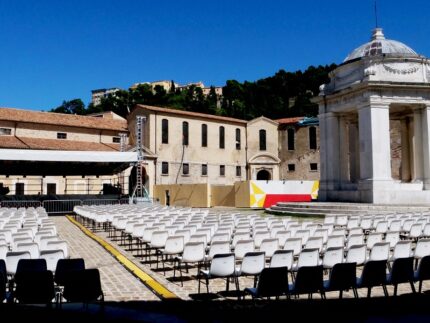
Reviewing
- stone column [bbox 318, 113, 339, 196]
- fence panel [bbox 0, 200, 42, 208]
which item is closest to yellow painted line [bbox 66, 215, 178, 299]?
stone column [bbox 318, 113, 339, 196]

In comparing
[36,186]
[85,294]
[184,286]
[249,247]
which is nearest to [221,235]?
[249,247]

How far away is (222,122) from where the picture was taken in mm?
51531

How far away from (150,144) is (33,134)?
1182 cm

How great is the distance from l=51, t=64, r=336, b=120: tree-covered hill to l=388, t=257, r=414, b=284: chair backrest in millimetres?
64839

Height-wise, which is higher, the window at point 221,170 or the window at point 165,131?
the window at point 165,131

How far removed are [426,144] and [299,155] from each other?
30.3 metres

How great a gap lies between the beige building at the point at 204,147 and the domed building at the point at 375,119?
70.2 ft

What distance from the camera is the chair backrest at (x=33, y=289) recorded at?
533 centimetres

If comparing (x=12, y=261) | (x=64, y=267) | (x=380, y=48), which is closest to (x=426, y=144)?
(x=380, y=48)

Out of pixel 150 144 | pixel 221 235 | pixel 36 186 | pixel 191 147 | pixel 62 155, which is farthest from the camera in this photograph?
pixel 191 147

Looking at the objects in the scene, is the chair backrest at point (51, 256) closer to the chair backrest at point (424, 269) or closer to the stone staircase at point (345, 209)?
the chair backrest at point (424, 269)

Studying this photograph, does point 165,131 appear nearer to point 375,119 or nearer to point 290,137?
point 290,137

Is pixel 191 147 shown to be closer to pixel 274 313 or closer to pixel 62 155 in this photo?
pixel 62 155

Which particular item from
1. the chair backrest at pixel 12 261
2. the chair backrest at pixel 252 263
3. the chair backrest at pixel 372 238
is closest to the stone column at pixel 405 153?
the chair backrest at pixel 372 238
